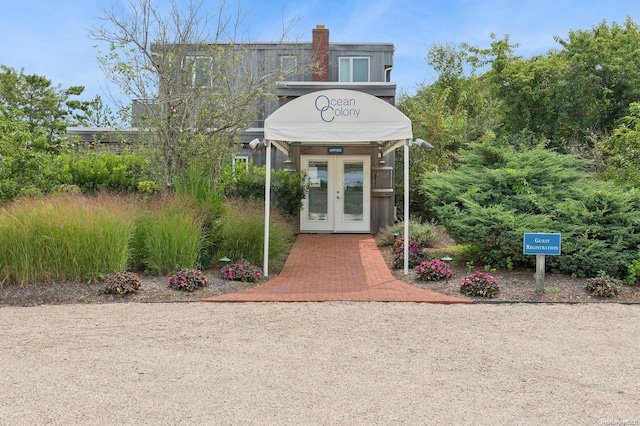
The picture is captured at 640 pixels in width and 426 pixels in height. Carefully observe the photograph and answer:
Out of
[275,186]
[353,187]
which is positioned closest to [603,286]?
[353,187]

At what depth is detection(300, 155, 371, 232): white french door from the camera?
13.9 meters

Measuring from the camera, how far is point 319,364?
4.48m

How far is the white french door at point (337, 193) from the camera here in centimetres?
1394

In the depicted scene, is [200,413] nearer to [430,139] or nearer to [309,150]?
[309,150]

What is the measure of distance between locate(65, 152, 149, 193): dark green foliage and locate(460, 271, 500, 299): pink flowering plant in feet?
23.6

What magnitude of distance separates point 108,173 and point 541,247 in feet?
29.0

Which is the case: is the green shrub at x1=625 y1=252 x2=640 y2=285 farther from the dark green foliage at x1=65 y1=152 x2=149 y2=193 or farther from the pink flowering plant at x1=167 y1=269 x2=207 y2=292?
the dark green foliage at x1=65 y1=152 x2=149 y2=193

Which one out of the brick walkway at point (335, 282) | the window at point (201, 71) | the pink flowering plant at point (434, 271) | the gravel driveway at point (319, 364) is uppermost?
the window at point (201, 71)

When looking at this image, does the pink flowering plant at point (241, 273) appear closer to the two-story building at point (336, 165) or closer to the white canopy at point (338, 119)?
the white canopy at point (338, 119)

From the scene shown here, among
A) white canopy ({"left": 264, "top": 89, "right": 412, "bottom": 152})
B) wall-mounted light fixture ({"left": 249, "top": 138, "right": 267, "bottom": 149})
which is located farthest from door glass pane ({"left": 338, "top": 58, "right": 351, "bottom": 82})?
white canopy ({"left": 264, "top": 89, "right": 412, "bottom": 152})

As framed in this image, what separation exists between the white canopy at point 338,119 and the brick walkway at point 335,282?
2.37 m

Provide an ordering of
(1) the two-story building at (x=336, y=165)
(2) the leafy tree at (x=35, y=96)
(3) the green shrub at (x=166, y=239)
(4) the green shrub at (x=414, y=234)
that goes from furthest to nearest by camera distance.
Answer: (2) the leafy tree at (x=35, y=96), (1) the two-story building at (x=336, y=165), (4) the green shrub at (x=414, y=234), (3) the green shrub at (x=166, y=239)

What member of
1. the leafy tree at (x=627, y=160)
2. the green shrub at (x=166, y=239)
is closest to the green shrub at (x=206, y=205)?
the green shrub at (x=166, y=239)

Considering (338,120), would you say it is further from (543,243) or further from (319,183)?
(319,183)
